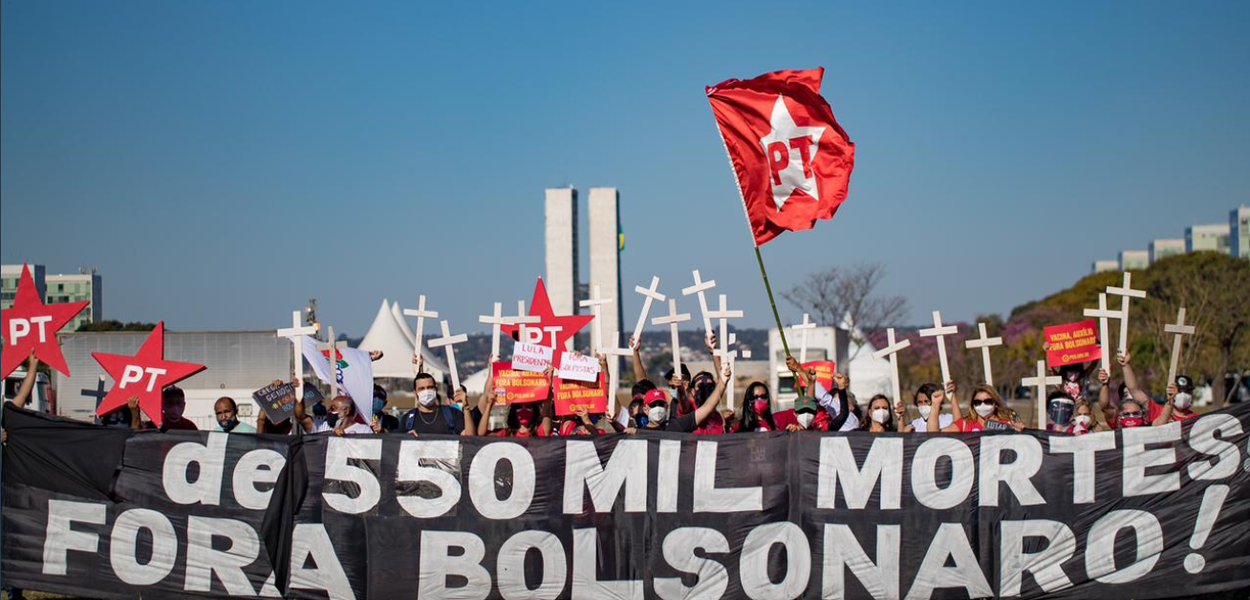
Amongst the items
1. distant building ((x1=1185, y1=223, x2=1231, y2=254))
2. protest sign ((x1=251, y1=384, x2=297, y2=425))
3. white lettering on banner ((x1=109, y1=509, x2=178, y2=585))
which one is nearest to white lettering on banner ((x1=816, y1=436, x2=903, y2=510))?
protest sign ((x1=251, y1=384, x2=297, y2=425))

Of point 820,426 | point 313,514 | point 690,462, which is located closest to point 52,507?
point 313,514

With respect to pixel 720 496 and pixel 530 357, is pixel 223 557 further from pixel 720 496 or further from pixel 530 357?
pixel 720 496

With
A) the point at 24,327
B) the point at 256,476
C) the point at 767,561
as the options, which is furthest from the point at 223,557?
the point at 767,561

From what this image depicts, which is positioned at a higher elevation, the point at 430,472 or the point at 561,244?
the point at 561,244

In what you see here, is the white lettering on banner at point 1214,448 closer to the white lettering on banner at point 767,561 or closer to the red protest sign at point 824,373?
the white lettering on banner at point 767,561

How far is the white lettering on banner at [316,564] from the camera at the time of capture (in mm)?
8836

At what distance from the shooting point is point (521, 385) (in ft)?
33.5

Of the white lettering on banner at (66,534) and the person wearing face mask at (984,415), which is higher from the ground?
the person wearing face mask at (984,415)

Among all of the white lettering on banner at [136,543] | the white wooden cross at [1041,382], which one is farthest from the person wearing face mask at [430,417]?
the white wooden cross at [1041,382]

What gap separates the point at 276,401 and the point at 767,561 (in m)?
4.26

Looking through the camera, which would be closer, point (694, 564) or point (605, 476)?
point (694, 564)

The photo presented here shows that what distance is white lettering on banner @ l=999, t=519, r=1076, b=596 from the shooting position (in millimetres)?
8695

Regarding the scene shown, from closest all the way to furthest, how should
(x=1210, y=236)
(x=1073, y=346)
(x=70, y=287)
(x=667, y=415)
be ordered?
(x=667, y=415), (x=1073, y=346), (x=70, y=287), (x=1210, y=236)

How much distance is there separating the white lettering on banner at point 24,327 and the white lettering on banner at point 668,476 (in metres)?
5.14
